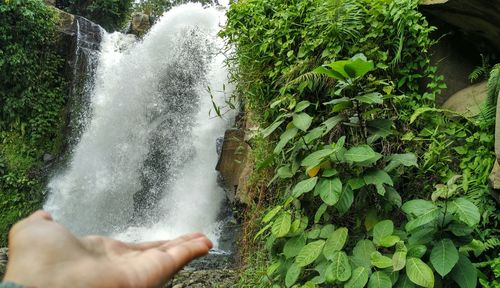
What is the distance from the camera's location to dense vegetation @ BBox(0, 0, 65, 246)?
31.5 feet

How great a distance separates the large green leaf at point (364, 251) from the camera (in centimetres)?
255

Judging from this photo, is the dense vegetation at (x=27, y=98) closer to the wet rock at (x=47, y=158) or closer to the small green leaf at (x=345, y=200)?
the wet rock at (x=47, y=158)

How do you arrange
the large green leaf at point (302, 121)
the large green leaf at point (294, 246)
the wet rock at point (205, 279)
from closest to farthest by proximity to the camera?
the large green leaf at point (294, 246)
the large green leaf at point (302, 121)
the wet rock at point (205, 279)

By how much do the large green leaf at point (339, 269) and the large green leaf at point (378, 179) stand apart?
0.46 m

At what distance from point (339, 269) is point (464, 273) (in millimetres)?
671

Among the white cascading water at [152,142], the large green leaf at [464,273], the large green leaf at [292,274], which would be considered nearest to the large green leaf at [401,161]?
the large green leaf at [464,273]

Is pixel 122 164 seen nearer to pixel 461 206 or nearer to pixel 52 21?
pixel 52 21

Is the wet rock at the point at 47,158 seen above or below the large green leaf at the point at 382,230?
above

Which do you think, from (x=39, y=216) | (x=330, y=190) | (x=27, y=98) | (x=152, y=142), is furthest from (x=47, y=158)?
(x=39, y=216)

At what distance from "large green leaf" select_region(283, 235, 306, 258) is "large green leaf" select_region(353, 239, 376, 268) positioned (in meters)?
0.40

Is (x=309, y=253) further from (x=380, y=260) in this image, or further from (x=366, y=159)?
(x=366, y=159)

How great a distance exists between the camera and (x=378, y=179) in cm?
269

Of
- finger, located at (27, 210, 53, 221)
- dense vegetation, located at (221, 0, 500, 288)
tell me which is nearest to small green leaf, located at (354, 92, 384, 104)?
dense vegetation, located at (221, 0, 500, 288)

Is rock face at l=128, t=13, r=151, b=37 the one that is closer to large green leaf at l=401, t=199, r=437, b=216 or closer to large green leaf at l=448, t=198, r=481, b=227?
large green leaf at l=401, t=199, r=437, b=216
